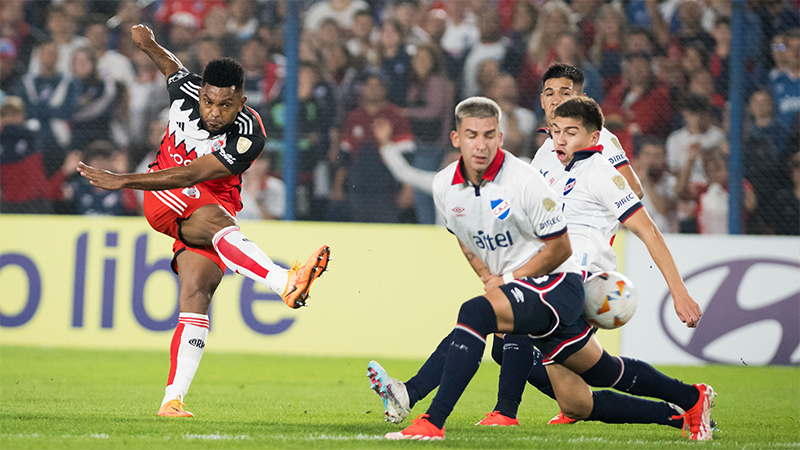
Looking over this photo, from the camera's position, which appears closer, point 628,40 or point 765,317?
point 765,317

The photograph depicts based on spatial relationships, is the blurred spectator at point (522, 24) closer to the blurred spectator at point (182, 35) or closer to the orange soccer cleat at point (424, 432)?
the blurred spectator at point (182, 35)

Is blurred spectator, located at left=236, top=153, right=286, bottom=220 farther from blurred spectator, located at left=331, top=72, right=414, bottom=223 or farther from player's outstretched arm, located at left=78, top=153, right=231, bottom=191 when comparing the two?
player's outstretched arm, located at left=78, top=153, right=231, bottom=191

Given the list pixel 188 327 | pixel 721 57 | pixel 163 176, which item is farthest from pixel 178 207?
pixel 721 57

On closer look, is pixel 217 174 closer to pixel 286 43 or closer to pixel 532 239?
pixel 532 239

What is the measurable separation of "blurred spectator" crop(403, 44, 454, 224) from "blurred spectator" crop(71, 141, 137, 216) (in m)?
3.35

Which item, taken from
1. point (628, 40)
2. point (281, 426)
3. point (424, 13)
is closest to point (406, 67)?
point (424, 13)

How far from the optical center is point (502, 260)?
15.4ft

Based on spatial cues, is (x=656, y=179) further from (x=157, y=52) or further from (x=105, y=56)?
(x=105, y=56)

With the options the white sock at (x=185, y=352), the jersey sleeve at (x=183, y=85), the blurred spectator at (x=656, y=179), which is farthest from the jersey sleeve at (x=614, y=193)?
the blurred spectator at (x=656, y=179)

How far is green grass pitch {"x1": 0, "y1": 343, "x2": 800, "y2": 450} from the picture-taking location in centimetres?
455

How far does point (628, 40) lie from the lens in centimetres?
1086

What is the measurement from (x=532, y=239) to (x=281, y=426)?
1.76m

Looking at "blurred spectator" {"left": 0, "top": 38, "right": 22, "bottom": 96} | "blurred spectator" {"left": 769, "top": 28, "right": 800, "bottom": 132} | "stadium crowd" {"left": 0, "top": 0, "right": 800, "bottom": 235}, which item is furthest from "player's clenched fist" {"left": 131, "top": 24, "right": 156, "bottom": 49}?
"blurred spectator" {"left": 769, "top": 28, "right": 800, "bottom": 132}

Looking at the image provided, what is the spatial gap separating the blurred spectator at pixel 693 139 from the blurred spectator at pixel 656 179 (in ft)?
0.33
